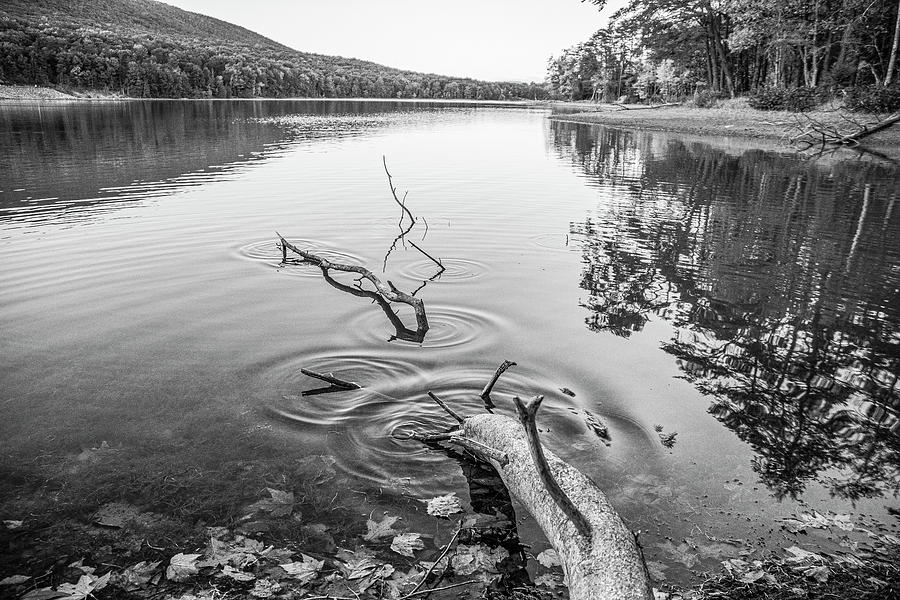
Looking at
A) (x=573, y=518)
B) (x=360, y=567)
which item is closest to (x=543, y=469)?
(x=573, y=518)

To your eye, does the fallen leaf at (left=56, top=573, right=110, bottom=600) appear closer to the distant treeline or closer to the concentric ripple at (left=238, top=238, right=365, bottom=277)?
the concentric ripple at (left=238, top=238, right=365, bottom=277)

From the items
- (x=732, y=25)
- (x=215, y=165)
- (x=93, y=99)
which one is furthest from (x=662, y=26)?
(x=93, y=99)

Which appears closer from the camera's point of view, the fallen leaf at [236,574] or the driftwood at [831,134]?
the fallen leaf at [236,574]

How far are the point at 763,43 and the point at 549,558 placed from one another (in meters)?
65.9

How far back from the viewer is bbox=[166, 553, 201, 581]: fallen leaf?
4.20 m

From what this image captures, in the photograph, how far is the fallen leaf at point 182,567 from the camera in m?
4.20

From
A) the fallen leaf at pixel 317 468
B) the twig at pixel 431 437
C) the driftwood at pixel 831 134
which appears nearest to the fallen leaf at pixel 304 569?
the fallen leaf at pixel 317 468

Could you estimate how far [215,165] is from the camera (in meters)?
29.0

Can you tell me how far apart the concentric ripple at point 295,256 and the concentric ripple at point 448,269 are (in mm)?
1257

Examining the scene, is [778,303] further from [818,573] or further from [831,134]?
[831,134]

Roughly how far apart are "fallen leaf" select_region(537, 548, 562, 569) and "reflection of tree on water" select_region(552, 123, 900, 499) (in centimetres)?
239

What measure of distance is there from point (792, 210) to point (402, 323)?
14.5m

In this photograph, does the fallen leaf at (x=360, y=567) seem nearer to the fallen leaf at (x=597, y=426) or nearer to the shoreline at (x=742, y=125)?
the fallen leaf at (x=597, y=426)

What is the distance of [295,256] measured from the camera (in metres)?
13.5
